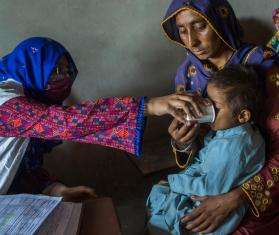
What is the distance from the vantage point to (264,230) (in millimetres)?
1405

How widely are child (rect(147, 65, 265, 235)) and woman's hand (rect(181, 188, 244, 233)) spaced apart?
2cm

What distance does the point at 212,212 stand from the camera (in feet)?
4.46

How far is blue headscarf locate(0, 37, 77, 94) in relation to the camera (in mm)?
1449

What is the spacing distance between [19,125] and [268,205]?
945 mm

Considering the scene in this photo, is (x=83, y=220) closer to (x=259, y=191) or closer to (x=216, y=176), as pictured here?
(x=216, y=176)

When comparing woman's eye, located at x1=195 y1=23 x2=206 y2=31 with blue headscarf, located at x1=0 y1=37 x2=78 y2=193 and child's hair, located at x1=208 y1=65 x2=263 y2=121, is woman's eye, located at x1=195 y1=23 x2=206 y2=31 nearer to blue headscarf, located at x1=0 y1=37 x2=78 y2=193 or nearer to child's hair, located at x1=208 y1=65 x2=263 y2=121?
child's hair, located at x1=208 y1=65 x2=263 y2=121

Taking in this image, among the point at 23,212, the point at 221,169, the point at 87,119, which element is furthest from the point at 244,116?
the point at 23,212

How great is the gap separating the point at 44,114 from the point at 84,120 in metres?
0.14

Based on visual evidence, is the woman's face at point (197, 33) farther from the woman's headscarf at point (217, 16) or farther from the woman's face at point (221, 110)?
the woman's face at point (221, 110)

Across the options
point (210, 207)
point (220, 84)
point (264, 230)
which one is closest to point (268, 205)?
point (264, 230)

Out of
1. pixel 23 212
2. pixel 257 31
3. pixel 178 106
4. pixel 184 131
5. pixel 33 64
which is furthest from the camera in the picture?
pixel 257 31

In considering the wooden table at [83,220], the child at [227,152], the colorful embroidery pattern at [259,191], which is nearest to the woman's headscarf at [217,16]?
the child at [227,152]

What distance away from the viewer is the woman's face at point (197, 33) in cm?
155

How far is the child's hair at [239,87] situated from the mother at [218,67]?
0.13m
